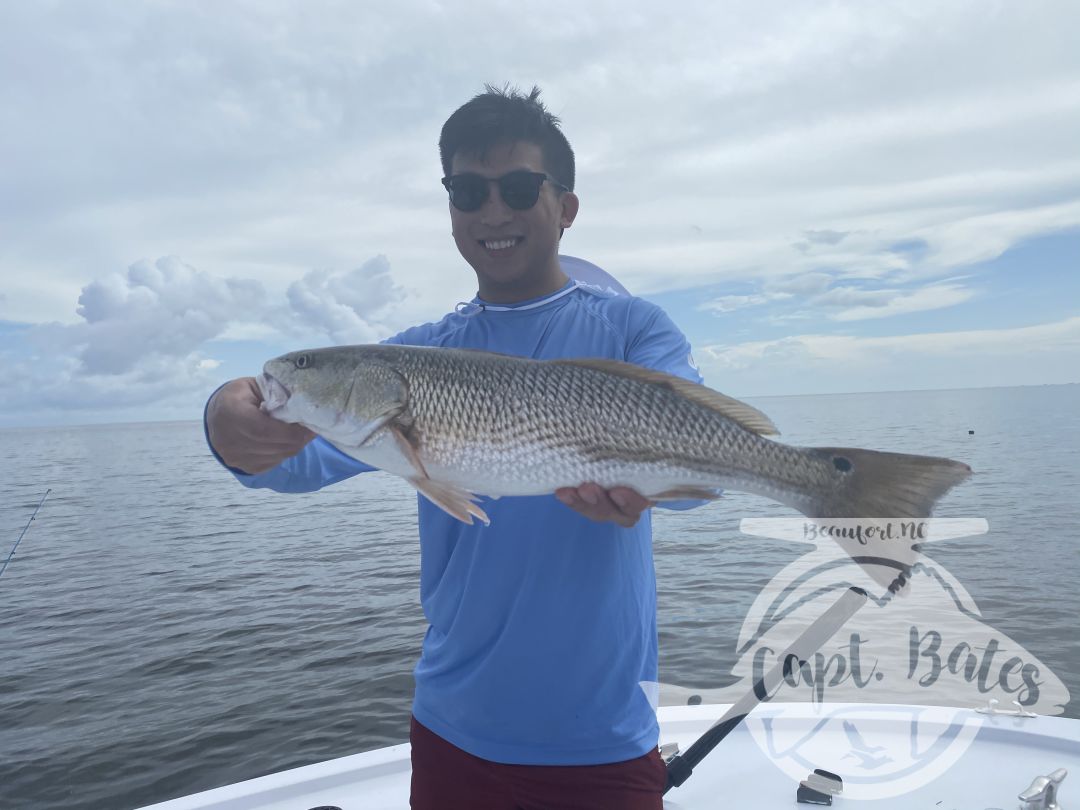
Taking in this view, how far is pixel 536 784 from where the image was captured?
8.75 ft

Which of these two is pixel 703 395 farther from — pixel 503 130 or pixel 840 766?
pixel 840 766

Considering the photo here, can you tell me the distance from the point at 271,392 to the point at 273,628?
11.2 meters

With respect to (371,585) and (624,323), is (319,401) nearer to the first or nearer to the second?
(624,323)

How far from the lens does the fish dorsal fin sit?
2900 millimetres

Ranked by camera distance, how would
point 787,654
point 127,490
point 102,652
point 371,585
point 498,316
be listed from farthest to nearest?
point 127,490 < point 371,585 < point 102,652 < point 787,654 < point 498,316

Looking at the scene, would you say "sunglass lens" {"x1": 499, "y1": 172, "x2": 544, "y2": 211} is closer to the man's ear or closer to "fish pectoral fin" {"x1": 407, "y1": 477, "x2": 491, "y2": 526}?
the man's ear

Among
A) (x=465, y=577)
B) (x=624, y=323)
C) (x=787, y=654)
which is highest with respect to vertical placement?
(x=624, y=323)

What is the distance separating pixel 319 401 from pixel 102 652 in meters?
11.8

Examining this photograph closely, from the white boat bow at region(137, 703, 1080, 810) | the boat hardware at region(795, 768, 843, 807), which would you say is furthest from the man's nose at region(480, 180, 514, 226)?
the boat hardware at region(795, 768, 843, 807)

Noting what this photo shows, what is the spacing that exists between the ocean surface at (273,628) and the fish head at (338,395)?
22.7 feet

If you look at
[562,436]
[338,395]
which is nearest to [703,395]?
[562,436]

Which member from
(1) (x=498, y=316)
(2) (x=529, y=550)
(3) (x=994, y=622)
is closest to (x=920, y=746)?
(2) (x=529, y=550)

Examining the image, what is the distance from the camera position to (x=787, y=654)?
4160mm
